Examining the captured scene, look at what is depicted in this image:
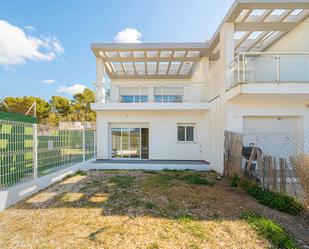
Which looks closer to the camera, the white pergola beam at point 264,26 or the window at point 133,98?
the white pergola beam at point 264,26

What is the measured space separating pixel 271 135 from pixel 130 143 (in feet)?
28.3

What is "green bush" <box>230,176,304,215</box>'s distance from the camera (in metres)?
5.10

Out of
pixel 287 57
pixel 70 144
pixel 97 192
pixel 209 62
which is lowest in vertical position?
pixel 97 192

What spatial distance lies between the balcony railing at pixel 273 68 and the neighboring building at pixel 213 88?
0.12 feet

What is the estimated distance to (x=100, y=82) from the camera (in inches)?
503

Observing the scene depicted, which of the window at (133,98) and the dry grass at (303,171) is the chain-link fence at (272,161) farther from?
the window at (133,98)

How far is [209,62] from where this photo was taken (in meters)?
13.7

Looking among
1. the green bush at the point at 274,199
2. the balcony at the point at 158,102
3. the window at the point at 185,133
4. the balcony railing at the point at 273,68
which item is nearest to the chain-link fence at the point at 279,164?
the green bush at the point at 274,199

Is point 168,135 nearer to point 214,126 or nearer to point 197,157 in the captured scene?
point 197,157

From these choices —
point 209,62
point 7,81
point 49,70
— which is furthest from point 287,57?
point 7,81

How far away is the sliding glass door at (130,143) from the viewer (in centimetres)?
1372

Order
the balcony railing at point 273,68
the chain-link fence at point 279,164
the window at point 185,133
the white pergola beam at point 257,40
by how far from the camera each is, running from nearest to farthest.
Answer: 1. the chain-link fence at point 279,164
2. the balcony railing at point 273,68
3. the white pergola beam at point 257,40
4. the window at point 185,133

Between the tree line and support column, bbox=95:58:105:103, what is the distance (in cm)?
2330

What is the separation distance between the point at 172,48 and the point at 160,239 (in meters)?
10.9
